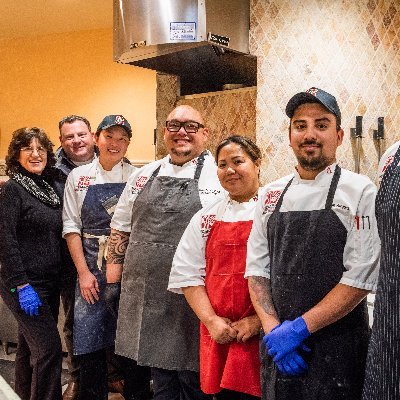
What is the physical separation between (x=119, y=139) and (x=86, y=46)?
3650 mm

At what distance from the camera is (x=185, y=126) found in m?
2.40

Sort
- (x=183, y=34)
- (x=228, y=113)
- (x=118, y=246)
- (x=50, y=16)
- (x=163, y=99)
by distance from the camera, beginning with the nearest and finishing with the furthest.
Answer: (x=118, y=246), (x=183, y=34), (x=228, y=113), (x=163, y=99), (x=50, y=16)

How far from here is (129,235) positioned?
2.58 meters

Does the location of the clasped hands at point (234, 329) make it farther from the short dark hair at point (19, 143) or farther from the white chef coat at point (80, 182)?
the short dark hair at point (19, 143)

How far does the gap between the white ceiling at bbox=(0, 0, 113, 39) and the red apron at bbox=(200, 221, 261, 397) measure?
3668 millimetres

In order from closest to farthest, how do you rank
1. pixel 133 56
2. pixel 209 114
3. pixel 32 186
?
1. pixel 32 186
2. pixel 133 56
3. pixel 209 114

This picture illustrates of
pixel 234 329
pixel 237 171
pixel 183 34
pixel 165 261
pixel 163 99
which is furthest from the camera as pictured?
pixel 163 99

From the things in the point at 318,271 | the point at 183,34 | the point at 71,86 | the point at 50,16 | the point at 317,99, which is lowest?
the point at 318,271

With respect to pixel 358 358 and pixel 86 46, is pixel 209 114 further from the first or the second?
pixel 86 46

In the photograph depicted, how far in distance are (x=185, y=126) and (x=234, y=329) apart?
3.12ft

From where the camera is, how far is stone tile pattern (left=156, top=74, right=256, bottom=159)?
339 centimetres

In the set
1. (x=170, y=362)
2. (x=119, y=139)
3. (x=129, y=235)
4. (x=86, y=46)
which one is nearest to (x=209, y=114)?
(x=119, y=139)

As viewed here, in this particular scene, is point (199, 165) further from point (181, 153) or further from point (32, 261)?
point (32, 261)

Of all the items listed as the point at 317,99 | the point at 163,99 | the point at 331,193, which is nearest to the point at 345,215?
the point at 331,193
